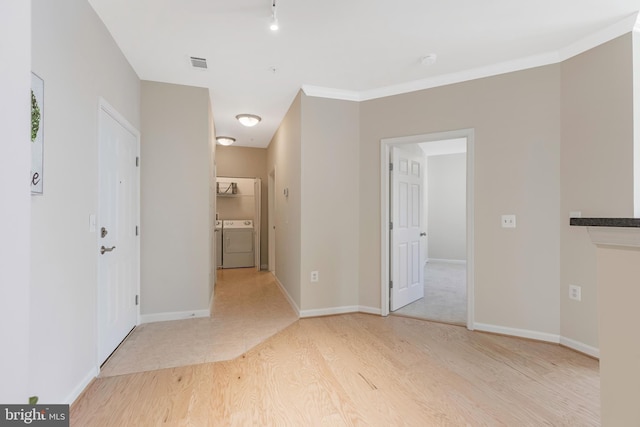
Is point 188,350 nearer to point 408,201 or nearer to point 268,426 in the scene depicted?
point 268,426

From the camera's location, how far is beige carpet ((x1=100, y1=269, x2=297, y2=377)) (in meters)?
2.29

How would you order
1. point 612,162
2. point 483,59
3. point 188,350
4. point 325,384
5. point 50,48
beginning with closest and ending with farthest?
1. point 50,48
2. point 325,384
3. point 612,162
4. point 188,350
5. point 483,59

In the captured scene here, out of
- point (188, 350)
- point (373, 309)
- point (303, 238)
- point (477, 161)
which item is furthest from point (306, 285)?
point (477, 161)

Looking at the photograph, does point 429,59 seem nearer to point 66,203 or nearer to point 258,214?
point 66,203

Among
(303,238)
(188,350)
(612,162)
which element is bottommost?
(188,350)

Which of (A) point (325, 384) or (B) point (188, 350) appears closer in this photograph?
(A) point (325, 384)

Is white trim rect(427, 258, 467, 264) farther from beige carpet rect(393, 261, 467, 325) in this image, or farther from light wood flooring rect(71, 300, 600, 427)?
light wood flooring rect(71, 300, 600, 427)

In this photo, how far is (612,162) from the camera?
7.29ft

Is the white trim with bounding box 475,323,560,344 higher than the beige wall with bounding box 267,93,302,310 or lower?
lower

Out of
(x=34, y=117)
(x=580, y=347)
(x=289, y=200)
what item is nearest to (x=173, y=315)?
(x=289, y=200)

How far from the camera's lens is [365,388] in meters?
1.92

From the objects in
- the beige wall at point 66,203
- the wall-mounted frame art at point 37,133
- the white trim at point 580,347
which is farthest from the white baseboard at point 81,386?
the white trim at point 580,347

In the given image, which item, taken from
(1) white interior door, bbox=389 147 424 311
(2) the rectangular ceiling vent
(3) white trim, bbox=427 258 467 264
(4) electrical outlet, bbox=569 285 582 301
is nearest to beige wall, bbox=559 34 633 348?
(4) electrical outlet, bbox=569 285 582 301

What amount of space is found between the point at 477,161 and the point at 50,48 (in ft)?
10.8
